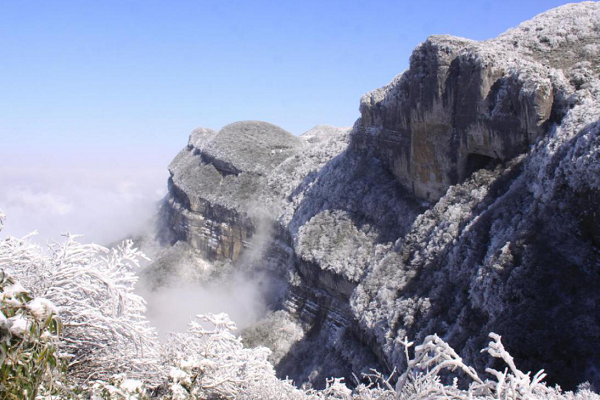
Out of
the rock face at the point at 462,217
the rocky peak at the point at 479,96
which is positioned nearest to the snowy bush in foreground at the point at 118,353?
the rock face at the point at 462,217

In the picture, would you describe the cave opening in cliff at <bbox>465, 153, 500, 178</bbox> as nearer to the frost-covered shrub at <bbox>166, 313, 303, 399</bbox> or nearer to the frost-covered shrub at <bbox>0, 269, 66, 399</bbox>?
the frost-covered shrub at <bbox>166, 313, 303, 399</bbox>

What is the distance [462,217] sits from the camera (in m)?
16.2

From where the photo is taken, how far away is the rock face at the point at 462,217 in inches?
425

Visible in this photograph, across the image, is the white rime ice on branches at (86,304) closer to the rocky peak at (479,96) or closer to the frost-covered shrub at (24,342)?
the frost-covered shrub at (24,342)

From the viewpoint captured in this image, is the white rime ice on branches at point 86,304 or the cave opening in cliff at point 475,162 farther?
the cave opening in cliff at point 475,162

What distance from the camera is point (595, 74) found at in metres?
14.9

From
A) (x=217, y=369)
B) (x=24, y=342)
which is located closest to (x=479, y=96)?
(x=217, y=369)

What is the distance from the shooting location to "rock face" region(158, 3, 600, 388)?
425 inches

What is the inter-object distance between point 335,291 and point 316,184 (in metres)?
7.99

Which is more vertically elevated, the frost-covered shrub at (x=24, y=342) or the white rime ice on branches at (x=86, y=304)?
the white rime ice on branches at (x=86, y=304)

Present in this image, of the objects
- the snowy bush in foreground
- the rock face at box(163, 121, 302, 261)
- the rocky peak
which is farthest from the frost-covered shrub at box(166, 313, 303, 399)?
the rock face at box(163, 121, 302, 261)

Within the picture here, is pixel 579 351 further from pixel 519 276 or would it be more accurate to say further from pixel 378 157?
pixel 378 157

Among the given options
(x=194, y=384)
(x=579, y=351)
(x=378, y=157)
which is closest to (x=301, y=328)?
(x=378, y=157)

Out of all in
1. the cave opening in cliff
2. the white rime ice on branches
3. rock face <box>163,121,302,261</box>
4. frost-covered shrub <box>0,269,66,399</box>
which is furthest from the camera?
rock face <box>163,121,302,261</box>
